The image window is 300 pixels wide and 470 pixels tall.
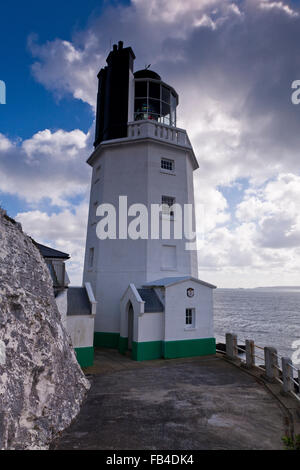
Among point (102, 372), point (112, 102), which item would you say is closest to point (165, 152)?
point (112, 102)

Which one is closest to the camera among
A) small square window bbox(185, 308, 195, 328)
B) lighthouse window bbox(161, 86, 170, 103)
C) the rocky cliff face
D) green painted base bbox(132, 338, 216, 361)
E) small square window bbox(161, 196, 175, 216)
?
the rocky cliff face

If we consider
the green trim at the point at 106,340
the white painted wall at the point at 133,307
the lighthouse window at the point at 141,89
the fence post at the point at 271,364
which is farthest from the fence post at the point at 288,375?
the lighthouse window at the point at 141,89

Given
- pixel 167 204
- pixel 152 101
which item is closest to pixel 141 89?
pixel 152 101

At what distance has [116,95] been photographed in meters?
21.3

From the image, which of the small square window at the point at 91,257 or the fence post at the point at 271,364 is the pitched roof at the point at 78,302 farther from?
the fence post at the point at 271,364

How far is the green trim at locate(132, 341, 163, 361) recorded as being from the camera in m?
15.5

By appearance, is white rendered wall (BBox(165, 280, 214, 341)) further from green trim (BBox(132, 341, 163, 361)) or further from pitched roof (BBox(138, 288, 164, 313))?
green trim (BBox(132, 341, 163, 361))

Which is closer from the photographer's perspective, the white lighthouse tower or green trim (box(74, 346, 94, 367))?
green trim (box(74, 346, 94, 367))

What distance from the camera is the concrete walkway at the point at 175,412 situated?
6.89 meters

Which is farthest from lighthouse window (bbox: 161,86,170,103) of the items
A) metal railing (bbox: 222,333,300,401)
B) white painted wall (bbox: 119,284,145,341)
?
metal railing (bbox: 222,333,300,401)

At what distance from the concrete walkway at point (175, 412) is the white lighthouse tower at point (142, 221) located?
3563 millimetres

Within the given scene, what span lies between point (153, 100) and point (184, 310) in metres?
16.7

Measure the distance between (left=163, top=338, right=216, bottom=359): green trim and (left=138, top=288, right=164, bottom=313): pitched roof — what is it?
203 centimetres
